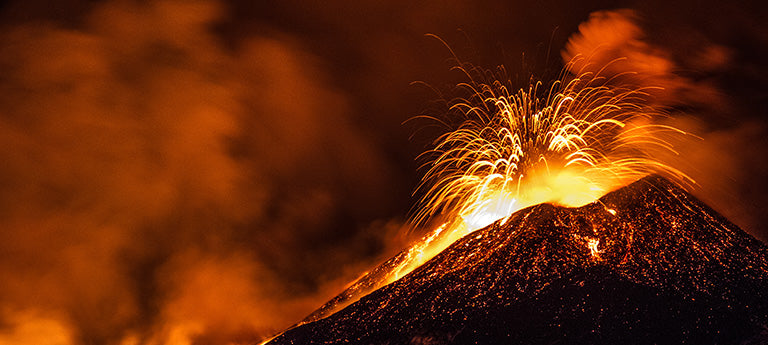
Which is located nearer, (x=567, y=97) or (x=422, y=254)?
(x=567, y=97)

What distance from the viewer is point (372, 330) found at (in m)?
8.95

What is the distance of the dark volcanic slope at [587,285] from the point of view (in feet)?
26.0

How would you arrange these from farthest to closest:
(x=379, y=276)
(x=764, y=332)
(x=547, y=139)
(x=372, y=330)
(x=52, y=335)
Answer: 1. (x=52, y=335)
2. (x=379, y=276)
3. (x=547, y=139)
4. (x=372, y=330)
5. (x=764, y=332)

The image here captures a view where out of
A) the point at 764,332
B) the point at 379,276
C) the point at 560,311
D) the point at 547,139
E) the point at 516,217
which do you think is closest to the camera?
the point at 764,332

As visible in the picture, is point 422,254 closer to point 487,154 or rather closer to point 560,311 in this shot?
point 487,154

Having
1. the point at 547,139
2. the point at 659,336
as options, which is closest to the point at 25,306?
the point at 547,139

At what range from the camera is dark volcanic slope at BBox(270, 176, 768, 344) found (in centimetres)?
792

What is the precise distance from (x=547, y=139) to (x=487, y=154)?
48.3 inches

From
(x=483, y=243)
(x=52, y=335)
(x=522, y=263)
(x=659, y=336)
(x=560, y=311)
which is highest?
(x=52, y=335)

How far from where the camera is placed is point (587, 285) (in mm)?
8508

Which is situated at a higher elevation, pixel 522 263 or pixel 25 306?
pixel 25 306

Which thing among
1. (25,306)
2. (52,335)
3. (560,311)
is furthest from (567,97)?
(25,306)

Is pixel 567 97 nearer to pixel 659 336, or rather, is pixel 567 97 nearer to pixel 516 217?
pixel 516 217

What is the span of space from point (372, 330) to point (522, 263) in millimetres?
2596
